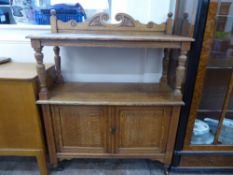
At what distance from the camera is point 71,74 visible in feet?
5.30

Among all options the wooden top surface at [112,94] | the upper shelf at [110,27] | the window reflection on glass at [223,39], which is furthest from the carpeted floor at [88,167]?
the upper shelf at [110,27]

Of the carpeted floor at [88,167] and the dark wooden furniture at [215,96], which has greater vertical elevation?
the dark wooden furniture at [215,96]

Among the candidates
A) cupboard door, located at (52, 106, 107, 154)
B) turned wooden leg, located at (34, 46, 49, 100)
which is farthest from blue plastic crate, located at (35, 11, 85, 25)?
cupboard door, located at (52, 106, 107, 154)

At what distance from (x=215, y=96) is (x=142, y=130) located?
58 cm

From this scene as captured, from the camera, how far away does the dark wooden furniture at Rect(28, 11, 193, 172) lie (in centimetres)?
122

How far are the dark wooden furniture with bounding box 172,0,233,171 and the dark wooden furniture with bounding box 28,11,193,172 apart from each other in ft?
0.50

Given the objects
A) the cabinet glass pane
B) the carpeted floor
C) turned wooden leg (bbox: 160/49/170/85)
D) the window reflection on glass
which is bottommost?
the carpeted floor

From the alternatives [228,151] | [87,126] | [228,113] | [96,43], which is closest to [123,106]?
[87,126]

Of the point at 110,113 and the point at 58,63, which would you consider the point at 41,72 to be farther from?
the point at 110,113

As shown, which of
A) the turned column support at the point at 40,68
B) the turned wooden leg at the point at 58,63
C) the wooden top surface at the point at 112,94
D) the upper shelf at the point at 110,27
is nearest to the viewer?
the turned column support at the point at 40,68

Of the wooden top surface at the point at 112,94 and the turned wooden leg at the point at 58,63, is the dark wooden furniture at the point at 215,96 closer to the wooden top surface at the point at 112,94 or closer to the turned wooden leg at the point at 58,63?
the wooden top surface at the point at 112,94

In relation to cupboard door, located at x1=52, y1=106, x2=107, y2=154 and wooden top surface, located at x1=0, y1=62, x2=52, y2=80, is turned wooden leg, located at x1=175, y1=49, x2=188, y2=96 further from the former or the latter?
wooden top surface, located at x1=0, y1=62, x2=52, y2=80

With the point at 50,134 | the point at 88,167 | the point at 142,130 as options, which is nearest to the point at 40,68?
the point at 50,134

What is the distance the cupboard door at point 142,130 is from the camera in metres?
1.26
